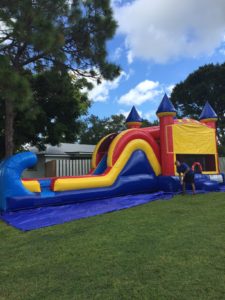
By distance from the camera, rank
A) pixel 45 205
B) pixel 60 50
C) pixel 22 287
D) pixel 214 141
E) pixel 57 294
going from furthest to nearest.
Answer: pixel 214 141 → pixel 60 50 → pixel 45 205 → pixel 22 287 → pixel 57 294

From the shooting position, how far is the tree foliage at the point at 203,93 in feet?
83.9

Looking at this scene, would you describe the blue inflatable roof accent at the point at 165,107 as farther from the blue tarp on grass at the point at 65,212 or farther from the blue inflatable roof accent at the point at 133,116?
the blue tarp on grass at the point at 65,212

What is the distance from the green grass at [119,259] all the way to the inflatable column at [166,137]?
441cm

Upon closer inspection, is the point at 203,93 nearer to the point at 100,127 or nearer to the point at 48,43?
the point at 100,127

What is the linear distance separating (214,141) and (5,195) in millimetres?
7935

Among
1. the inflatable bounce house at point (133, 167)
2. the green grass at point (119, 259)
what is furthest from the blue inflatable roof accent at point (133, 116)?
the green grass at point (119, 259)

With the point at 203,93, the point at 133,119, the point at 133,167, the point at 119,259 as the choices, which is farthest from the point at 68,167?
the point at 203,93

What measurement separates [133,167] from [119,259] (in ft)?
20.4

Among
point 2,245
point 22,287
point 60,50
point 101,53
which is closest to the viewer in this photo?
point 22,287

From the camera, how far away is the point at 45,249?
4.36m

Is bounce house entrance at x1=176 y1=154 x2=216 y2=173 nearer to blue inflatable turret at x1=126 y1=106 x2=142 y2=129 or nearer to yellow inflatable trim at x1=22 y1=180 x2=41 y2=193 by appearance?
blue inflatable turret at x1=126 y1=106 x2=142 y2=129

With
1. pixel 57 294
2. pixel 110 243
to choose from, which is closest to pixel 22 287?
pixel 57 294

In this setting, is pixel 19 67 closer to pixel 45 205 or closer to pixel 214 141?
pixel 45 205

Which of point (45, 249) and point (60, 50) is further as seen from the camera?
point (60, 50)
